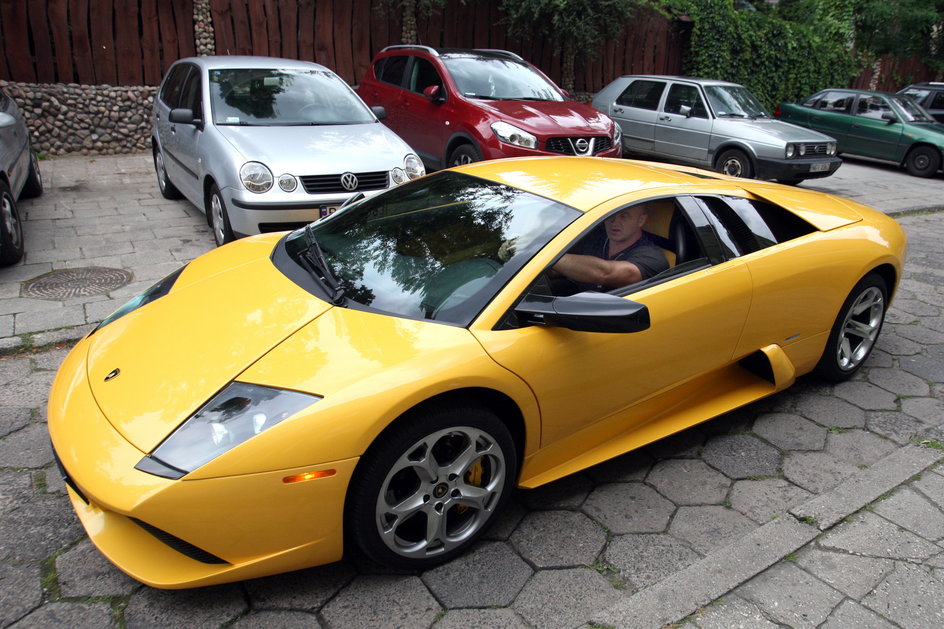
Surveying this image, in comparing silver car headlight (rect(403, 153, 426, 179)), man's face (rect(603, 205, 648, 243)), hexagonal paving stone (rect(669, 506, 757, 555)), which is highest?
man's face (rect(603, 205, 648, 243))

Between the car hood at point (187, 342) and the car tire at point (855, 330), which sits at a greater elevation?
the car hood at point (187, 342)

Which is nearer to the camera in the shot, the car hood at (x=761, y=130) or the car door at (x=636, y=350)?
the car door at (x=636, y=350)

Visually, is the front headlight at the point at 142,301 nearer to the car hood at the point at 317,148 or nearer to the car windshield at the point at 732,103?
the car hood at the point at 317,148

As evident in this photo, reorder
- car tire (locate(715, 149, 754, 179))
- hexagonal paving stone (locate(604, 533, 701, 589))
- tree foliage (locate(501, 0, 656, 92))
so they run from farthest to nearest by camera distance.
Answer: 1. tree foliage (locate(501, 0, 656, 92))
2. car tire (locate(715, 149, 754, 179))
3. hexagonal paving stone (locate(604, 533, 701, 589))

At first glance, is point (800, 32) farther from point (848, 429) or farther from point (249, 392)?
point (249, 392)

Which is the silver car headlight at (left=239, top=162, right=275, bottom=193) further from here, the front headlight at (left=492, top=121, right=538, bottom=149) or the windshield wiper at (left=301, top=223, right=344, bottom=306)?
the front headlight at (left=492, top=121, right=538, bottom=149)

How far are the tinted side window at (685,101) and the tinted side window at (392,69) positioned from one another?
4.44 m

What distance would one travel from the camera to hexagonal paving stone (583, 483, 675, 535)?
2.82m

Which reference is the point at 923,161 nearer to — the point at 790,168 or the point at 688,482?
the point at 790,168

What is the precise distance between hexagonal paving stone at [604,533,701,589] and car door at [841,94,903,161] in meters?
13.1

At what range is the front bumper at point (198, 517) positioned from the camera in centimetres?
205

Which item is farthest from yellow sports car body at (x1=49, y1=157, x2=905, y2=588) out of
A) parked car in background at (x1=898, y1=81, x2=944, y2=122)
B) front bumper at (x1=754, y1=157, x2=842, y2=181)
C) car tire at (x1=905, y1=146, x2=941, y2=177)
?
parked car in background at (x1=898, y1=81, x2=944, y2=122)

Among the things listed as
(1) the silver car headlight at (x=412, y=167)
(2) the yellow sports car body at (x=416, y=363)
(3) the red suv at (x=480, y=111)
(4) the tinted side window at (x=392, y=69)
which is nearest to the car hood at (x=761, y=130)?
(3) the red suv at (x=480, y=111)

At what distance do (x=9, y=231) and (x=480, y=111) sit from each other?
15.3 ft
